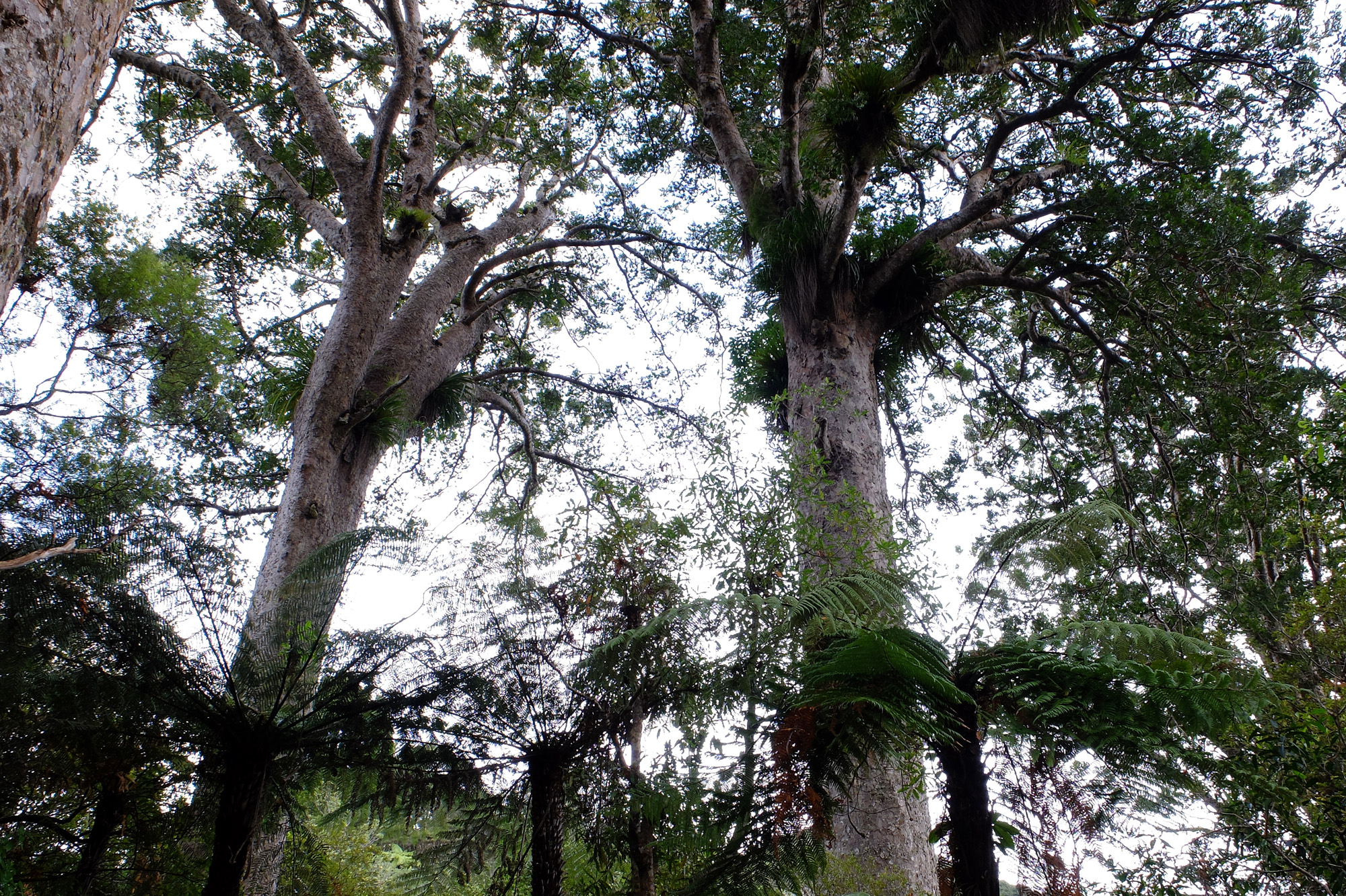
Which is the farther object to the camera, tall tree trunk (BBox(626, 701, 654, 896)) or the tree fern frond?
tall tree trunk (BBox(626, 701, 654, 896))

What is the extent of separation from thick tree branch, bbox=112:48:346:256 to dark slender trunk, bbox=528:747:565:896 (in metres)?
5.36

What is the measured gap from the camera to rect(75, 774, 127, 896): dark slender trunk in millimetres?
2949

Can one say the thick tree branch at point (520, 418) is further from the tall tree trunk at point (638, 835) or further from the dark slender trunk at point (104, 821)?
the tall tree trunk at point (638, 835)

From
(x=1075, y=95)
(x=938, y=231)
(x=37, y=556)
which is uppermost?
(x=1075, y=95)

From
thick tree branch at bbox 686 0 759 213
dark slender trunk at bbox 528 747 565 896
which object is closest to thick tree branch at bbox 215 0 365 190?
thick tree branch at bbox 686 0 759 213

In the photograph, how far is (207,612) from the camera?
9.34ft

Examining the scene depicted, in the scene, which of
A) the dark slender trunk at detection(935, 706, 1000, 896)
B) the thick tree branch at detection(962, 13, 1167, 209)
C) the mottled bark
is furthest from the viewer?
the mottled bark

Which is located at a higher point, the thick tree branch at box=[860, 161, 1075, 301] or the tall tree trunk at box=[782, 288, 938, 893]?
the thick tree branch at box=[860, 161, 1075, 301]

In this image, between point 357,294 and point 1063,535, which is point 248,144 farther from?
point 1063,535

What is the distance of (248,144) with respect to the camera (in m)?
6.79

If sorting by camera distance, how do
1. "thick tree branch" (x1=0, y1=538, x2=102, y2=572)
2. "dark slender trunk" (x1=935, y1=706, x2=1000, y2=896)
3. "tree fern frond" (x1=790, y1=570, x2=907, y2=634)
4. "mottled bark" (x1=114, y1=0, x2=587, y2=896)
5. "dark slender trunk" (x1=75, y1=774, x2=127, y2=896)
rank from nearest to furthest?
"thick tree branch" (x1=0, y1=538, x2=102, y2=572) < "dark slender trunk" (x1=935, y1=706, x2=1000, y2=896) < "tree fern frond" (x1=790, y1=570, x2=907, y2=634) < "dark slender trunk" (x1=75, y1=774, x2=127, y2=896) < "mottled bark" (x1=114, y1=0, x2=587, y2=896)

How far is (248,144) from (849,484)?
22.6 feet

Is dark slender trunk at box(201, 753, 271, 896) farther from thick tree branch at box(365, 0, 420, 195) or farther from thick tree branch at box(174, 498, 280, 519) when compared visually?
thick tree branch at box(365, 0, 420, 195)

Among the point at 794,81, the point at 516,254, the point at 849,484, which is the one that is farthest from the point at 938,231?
the point at 516,254
